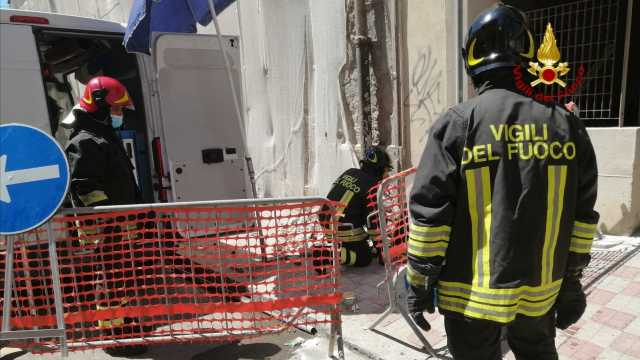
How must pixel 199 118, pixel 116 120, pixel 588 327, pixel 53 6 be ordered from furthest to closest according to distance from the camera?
pixel 53 6
pixel 199 118
pixel 116 120
pixel 588 327

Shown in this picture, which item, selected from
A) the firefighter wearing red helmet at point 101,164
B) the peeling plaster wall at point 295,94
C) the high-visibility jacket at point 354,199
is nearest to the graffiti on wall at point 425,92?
the peeling plaster wall at point 295,94

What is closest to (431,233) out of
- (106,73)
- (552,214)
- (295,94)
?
(552,214)

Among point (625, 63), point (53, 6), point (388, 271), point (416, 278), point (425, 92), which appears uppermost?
point (53, 6)

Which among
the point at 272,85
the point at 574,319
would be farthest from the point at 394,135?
the point at 574,319

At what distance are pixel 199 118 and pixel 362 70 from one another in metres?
2.54

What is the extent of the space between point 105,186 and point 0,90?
1.11m

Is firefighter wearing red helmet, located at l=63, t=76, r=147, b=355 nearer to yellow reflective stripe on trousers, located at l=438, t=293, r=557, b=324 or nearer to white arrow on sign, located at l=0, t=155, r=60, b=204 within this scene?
white arrow on sign, located at l=0, t=155, r=60, b=204

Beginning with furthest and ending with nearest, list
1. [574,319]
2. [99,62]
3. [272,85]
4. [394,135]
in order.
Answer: [272,85] → [394,135] → [99,62] → [574,319]

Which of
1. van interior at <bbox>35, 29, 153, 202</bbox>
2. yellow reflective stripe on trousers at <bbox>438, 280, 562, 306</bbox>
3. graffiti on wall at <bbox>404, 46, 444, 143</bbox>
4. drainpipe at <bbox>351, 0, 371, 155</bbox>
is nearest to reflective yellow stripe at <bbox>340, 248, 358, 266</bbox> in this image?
graffiti on wall at <bbox>404, 46, 444, 143</bbox>

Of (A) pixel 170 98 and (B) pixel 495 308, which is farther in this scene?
(A) pixel 170 98

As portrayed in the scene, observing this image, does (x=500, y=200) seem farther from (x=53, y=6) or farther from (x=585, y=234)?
(x=53, y=6)

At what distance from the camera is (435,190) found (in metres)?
1.65

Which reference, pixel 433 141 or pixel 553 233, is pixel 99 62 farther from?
pixel 553 233

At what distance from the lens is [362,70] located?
5.84 m
